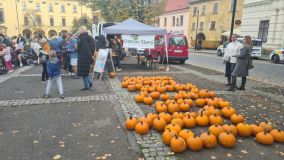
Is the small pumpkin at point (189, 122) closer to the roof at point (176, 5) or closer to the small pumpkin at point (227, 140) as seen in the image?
the small pumpkin at point (227, 140)

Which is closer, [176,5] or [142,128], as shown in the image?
[142,128]

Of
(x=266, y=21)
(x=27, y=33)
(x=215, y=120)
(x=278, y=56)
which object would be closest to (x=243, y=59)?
(x=215, y=120)

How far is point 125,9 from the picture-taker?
25531 mm

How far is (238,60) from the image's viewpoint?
8.21m

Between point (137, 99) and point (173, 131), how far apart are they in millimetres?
2524

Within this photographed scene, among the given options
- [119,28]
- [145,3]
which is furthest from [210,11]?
[119,28]

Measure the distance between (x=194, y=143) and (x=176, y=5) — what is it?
55.7 metres

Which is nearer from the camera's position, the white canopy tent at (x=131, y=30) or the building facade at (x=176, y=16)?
the white canopy tent at (x=131, y=30)

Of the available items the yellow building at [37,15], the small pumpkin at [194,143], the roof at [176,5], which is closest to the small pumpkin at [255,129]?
the small pumpkin at [194,143]

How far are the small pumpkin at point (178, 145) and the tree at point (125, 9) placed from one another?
2307cm

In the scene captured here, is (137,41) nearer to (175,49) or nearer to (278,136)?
(175,49)

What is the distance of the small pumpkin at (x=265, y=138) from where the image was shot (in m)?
4.34

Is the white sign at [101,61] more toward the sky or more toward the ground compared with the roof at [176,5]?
more toward the ground

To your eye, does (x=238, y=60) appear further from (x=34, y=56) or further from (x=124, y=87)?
(x=34, y=56)
